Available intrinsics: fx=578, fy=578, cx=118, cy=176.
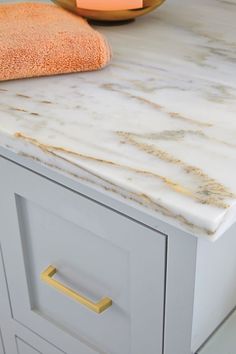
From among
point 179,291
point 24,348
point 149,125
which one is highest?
point 149,125

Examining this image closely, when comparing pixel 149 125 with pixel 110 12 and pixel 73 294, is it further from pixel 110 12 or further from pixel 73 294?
pixel 110 12

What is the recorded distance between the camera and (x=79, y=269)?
765 mm

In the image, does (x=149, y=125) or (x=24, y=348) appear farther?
(x=24, y=348)

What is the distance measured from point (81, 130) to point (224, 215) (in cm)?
23

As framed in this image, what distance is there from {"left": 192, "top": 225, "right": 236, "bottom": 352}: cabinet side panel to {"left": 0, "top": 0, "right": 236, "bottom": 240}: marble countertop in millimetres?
59

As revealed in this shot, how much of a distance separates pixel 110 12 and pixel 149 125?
1.25 ft

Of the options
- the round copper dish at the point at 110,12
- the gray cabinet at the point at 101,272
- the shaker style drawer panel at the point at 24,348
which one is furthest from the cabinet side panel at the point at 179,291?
the round copper dish at the point at 110,12

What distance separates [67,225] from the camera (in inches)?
29.2

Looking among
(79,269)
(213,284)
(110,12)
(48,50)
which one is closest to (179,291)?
(213,284)

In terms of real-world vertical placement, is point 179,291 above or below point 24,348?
above

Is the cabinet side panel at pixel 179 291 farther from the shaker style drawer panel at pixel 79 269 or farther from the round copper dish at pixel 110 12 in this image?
the round copper dish at pixel 110 12

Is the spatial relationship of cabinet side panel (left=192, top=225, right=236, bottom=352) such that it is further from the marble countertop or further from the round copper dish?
the round copper dish

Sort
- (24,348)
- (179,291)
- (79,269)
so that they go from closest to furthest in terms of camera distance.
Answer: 1. (179,291)
2. (79,269)
3. (24,348)

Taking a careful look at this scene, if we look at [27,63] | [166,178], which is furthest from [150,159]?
[27,63]
